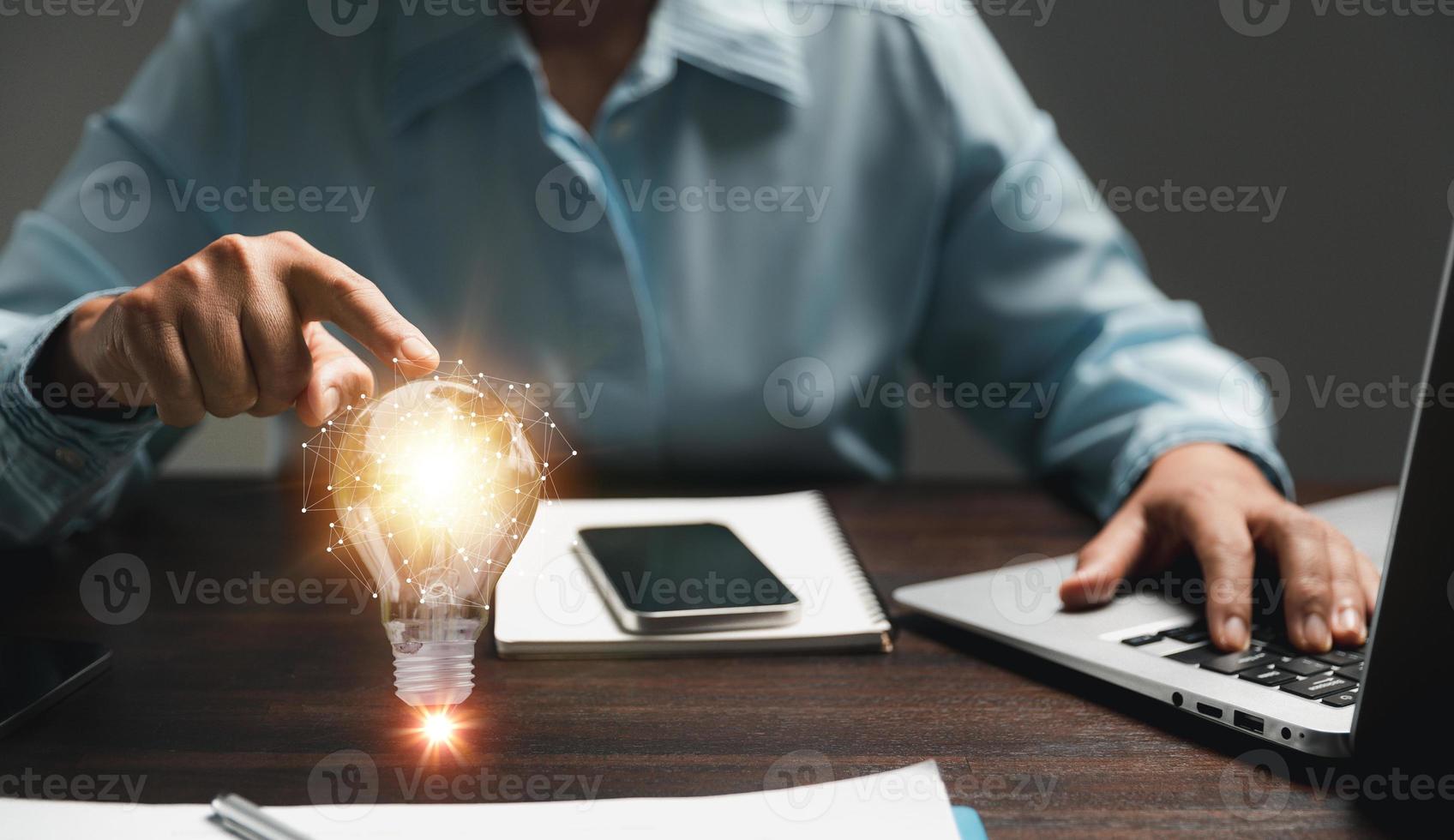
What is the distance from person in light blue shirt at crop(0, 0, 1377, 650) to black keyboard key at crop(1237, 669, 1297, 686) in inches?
17.1

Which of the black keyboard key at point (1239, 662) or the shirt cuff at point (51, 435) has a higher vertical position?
the shirt cuff at point (51, 435)

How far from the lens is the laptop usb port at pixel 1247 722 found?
1.77 feet

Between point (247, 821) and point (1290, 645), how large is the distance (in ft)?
1.82

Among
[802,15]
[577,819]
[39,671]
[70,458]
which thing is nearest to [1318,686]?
[577,819]

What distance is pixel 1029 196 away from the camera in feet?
4.03

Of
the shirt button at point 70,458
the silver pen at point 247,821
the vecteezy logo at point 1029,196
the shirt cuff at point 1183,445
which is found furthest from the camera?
the vecteezy logo at point 1029,196

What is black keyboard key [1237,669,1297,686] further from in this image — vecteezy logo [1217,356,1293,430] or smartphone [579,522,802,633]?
vecteezy logo [1217,356,1293,430]

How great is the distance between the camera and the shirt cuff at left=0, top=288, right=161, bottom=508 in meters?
0.73

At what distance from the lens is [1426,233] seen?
1.98 metres

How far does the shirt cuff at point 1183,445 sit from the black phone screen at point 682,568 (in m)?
0.34
